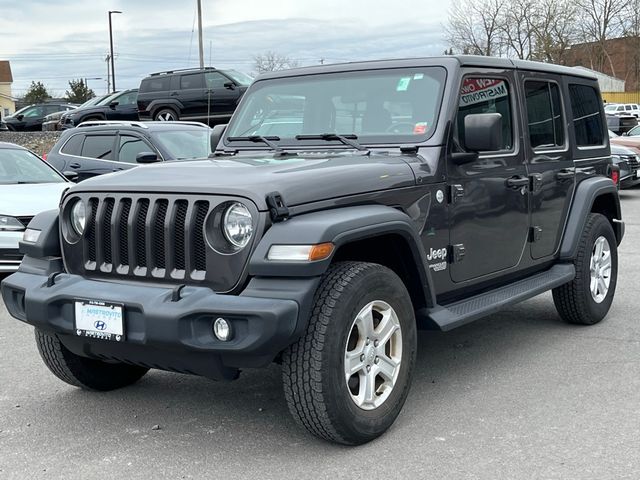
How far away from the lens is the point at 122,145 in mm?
11117

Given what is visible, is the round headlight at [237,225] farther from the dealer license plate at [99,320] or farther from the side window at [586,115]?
the side window at [586,115]

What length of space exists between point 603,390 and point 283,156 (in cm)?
228

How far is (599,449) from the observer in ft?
12.6

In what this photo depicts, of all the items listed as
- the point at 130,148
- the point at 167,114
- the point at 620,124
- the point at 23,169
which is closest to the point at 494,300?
the point at 23,169

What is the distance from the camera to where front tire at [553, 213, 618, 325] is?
5984 mm

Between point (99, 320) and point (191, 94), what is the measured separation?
53.7ft

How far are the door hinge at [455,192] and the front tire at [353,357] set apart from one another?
0.82 m

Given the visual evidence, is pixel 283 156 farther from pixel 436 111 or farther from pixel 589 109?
pixel 589 109

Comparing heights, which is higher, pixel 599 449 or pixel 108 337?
pixel 108 337

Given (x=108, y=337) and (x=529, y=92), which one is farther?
(x=529, y=92)

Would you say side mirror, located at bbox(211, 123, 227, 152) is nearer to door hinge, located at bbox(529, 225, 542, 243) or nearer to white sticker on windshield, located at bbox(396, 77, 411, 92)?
white sticker on windshield, located at bbox(396, 77, 411, 92)

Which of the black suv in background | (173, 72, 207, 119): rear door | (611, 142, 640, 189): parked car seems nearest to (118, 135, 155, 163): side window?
the black suv in background

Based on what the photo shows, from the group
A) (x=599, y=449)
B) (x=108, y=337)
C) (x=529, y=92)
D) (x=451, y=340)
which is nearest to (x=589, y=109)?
(x=529, y=92)

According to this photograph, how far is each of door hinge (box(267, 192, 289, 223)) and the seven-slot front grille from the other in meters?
0.29
